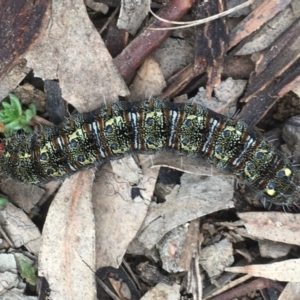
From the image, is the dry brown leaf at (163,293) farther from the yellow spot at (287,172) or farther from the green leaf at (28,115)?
the green leaf at (28,115)

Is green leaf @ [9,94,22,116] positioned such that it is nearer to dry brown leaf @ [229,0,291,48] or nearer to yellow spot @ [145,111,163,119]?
yellow spot @ [145,111,163,119]

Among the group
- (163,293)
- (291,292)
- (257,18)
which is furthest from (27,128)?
(291,292)

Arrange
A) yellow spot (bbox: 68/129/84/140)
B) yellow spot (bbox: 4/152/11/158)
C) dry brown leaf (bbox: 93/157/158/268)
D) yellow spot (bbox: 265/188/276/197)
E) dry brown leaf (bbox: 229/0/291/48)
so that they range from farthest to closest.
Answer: dry brown leaf (bbox: 93/157/158/268) < yellow spot (bbox: 4/152/11/158) < yellow spot (bbox: 265/188/276/197) < yellow spot (bbox: 68/129/84/140) < dry brown leaf (bbox: 229/0/291/48)

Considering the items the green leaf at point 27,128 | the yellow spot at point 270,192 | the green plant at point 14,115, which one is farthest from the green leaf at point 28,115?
the yellow spot at point 270,192

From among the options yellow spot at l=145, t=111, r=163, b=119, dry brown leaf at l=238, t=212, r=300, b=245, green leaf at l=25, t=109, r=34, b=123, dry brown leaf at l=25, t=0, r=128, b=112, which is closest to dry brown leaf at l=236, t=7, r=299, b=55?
yellow spot at l=145, t=111, r=163, b=119

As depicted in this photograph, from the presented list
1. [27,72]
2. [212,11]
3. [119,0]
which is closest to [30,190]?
[27,72]
